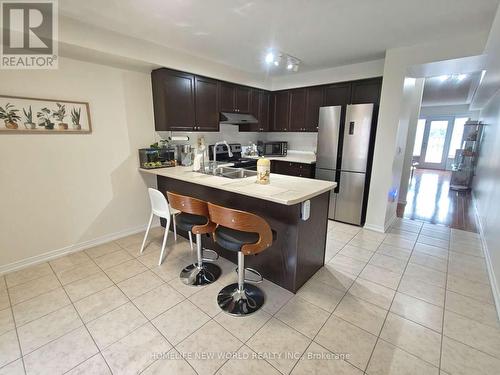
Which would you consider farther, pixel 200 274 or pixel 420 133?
pixel 420 133

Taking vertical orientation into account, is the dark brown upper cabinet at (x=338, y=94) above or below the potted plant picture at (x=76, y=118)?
above

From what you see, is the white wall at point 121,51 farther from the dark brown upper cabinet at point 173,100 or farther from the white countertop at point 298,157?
the white countertop at point 298,157

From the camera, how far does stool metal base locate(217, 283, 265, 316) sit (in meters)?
1.97

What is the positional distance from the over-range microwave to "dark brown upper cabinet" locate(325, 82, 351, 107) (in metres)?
1.13

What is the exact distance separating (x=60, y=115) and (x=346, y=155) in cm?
385

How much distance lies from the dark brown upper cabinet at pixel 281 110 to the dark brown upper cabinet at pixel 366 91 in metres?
1.29

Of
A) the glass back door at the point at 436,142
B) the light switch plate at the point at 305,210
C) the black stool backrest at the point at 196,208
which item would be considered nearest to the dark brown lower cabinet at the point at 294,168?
the light switch plate at the point at 305,210

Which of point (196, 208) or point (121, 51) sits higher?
point (121, 51)

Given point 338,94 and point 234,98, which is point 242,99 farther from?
point 338,94

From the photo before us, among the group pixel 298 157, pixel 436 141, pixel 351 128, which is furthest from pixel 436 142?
pixel 351 128

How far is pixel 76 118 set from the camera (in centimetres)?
278

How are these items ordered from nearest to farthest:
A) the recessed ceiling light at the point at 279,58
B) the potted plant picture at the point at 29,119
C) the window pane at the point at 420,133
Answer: the potted plant picture at the point at 29,119 < the recessed ceiling light at the point at 279,58 < the window pane at the point at 420,133

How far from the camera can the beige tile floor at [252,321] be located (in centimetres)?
153

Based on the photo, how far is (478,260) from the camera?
9.19 ft
